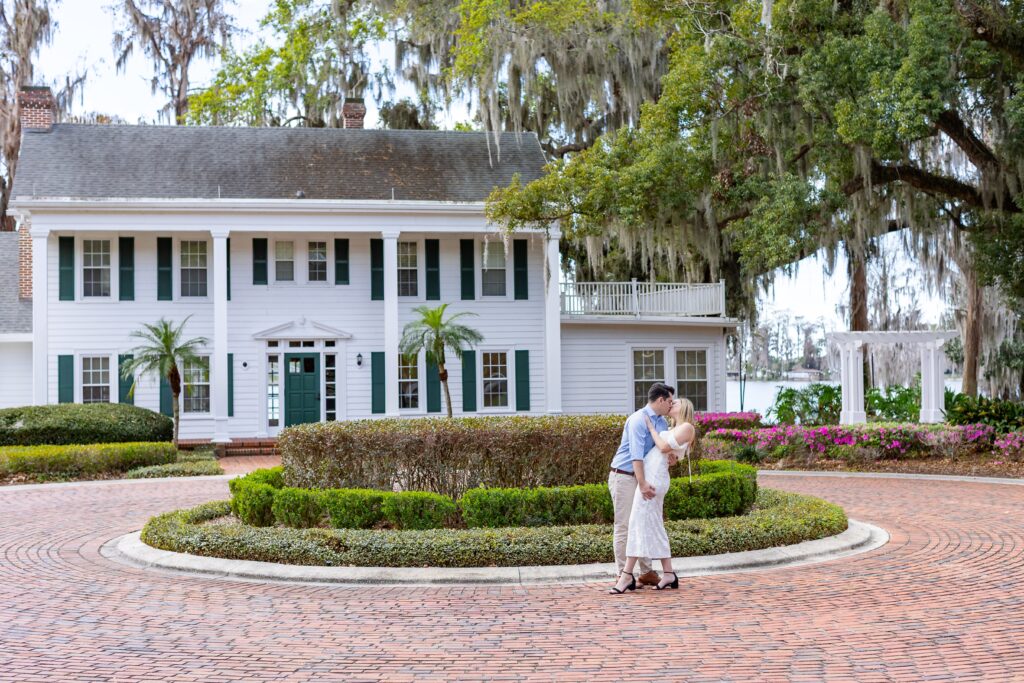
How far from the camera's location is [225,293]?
2327cm

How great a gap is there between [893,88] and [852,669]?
43.3 ft

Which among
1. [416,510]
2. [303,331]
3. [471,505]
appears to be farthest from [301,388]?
[471,505]

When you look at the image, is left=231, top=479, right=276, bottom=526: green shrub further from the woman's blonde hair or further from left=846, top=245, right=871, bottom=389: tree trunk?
left=846, top=245, right=871, bottom=389: tree trunk

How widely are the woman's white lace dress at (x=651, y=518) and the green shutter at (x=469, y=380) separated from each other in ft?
55.7

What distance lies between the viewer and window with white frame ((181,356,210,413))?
23797mm

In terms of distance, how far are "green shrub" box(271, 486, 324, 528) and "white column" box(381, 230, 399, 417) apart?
44.1ft

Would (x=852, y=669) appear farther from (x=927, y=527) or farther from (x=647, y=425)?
(x=927, y=527)

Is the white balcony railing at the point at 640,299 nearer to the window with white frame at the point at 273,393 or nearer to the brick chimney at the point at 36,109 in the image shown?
the window with white frame at the point at 273,393

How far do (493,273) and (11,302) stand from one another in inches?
460

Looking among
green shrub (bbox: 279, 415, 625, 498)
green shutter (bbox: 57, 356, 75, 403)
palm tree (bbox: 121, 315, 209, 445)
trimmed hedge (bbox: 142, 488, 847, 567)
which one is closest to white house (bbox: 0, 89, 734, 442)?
green shutter (bbox: 57, 356, 75, 403)

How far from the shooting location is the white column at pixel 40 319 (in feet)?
73.9

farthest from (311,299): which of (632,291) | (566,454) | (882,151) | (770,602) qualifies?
(770,602)

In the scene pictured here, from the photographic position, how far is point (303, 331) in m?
24.3

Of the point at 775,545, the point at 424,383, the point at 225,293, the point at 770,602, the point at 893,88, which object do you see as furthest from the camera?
the point at 424,383
